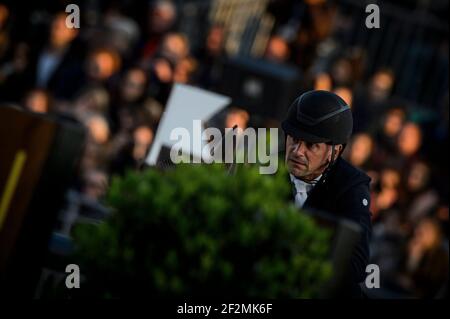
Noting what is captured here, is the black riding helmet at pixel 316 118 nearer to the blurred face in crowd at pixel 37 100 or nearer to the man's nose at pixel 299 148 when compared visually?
the man's nose at pixel 299 148

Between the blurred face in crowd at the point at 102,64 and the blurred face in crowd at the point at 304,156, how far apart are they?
268 inches

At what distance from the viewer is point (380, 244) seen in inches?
417

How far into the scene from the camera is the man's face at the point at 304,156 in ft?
16.3

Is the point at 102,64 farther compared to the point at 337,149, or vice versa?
the point at 102,64

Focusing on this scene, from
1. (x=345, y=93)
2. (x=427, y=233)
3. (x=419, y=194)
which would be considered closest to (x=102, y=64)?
(x=345, y=93)

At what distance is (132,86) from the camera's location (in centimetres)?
1144

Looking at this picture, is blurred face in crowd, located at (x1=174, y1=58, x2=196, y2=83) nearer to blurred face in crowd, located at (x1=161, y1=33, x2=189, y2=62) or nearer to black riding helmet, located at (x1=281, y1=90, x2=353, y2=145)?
blurred face in crowd, located at (x1=161, y1=33, x2=189, y2=62)

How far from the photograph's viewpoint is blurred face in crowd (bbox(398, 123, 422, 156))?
12.2 metres

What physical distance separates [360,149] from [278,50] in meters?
2.39

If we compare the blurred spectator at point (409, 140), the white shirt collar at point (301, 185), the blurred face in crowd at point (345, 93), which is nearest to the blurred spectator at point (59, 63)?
the blurred face in crowd at point (345, 93)

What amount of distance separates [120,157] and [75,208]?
2.74ft

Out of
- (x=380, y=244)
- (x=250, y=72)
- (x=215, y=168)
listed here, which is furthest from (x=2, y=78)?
(x=215, y=168)

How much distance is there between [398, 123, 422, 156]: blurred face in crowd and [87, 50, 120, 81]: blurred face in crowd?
374cm

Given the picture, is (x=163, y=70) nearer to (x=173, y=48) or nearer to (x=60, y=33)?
(x=173, y=48)
